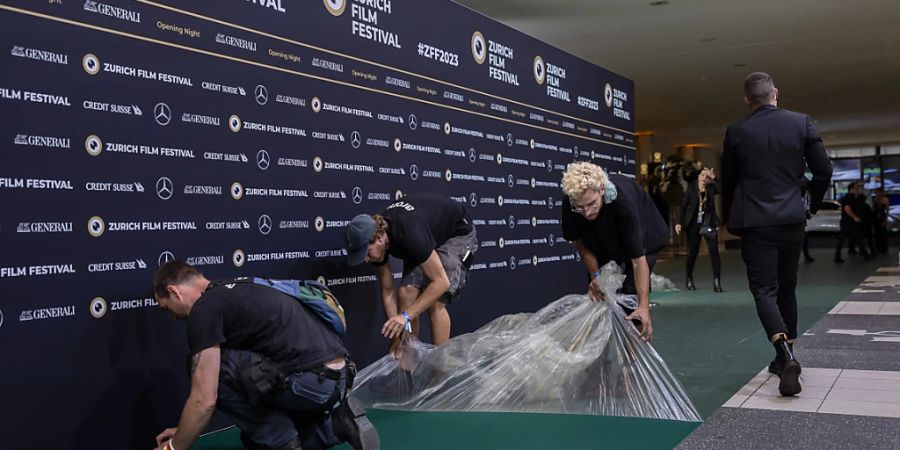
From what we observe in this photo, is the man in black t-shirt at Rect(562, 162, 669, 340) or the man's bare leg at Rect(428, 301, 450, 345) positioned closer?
the man in black t-shirt at Rect(562, 162, 669, 340)

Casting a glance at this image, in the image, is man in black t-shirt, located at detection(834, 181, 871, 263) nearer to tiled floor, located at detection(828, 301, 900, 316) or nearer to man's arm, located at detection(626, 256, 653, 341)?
tiled floor, located at detection(828, 301, 900, 316)

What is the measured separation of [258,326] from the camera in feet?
10.2

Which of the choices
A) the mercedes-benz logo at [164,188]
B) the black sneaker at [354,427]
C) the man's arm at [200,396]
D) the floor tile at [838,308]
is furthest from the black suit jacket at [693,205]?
the man's arm at [200,396]

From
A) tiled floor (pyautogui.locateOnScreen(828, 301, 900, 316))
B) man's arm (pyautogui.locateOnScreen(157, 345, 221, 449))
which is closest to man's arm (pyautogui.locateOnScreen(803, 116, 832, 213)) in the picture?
man's arm (pyautogui.locateOnScreen(157, 345, 221, 449))

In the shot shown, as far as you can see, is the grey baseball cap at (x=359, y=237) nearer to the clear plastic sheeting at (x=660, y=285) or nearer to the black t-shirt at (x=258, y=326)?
the black t-shirt at (x=258, y=326)

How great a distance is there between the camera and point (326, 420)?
11.2 feet

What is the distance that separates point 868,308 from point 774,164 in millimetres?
4101

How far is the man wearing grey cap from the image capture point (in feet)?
13.6

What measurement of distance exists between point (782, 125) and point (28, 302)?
136 inches

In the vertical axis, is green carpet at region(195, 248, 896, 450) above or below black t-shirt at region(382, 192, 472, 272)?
below

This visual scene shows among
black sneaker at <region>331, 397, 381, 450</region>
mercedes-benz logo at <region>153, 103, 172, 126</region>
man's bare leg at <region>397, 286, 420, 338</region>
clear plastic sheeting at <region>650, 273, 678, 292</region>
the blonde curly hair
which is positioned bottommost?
clear plastic sheeting at <region>650, 273, 678, 292</region>

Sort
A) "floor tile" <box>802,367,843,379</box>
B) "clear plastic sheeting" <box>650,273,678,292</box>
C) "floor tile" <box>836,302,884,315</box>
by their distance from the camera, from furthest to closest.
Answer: "clear plastic sheeting" <box>650,273,678,292</box> → "floor tile" <box>836,302,884,315</box> → "floor tile" <box>802,367,843,379</box>

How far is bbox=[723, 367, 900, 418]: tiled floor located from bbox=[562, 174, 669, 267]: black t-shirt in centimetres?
85

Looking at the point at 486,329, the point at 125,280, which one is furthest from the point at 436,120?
the point at 125,280
